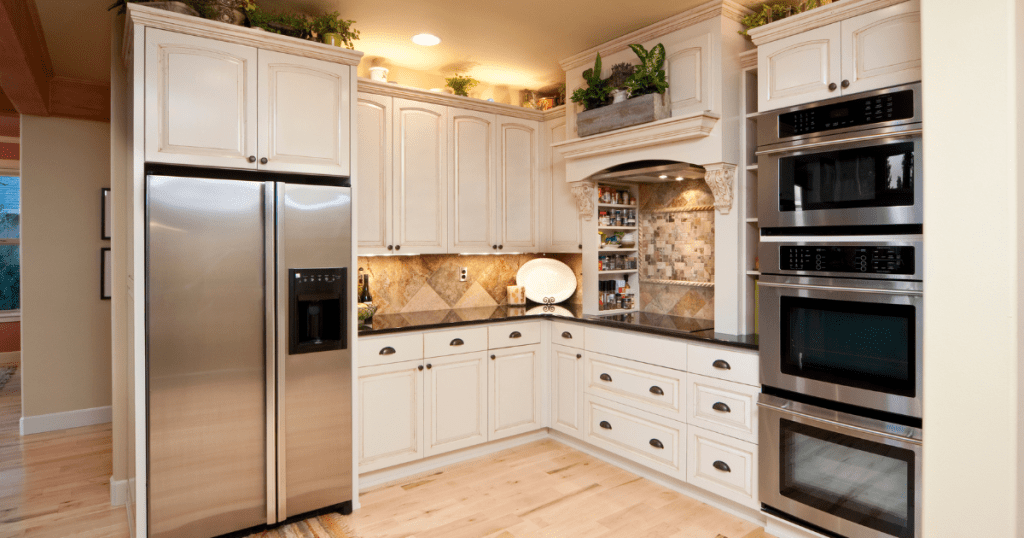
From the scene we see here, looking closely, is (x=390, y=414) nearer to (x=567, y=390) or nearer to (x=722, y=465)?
(x=567, y=390)

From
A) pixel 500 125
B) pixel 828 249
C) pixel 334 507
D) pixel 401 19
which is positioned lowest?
pixel 334 507

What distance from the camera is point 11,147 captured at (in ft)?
19.8

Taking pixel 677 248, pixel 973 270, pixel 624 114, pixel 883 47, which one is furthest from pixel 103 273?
pixel 973 270

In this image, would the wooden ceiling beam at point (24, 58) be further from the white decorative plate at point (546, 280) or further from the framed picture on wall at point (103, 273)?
the white decorative plate at point (546, 280)

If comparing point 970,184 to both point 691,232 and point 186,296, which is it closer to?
point 691,232

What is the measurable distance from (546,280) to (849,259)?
2.35 meters

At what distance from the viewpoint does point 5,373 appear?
6.15 metres

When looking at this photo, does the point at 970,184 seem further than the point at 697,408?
No

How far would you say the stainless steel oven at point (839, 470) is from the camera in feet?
7.34

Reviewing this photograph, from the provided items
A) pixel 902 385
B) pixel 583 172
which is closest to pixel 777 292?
pixel 902 385

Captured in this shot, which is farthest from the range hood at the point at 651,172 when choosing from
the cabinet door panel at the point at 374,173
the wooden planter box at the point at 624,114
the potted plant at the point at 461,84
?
the cabinet door panel at the point at 374,173

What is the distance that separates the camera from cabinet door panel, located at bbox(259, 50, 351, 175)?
2.72 m

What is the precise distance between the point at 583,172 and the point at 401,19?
1.48 meters

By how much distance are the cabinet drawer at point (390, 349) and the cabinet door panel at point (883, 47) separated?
2.55 meters
